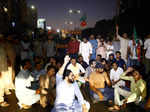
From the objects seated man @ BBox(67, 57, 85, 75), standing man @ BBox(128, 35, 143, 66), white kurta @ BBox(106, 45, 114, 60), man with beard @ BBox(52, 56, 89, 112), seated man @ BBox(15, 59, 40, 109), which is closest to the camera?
man with beard @ BBox(52, 56, 89, 112)

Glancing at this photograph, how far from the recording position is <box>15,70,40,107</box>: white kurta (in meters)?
5.05

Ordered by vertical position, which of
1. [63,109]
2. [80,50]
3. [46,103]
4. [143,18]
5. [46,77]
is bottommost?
[46,103]

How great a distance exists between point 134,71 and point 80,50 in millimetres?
4874

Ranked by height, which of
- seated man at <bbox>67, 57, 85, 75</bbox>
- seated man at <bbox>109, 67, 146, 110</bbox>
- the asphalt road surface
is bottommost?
the asphalt road surface

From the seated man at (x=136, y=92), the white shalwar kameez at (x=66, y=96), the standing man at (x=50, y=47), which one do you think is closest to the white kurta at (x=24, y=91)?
the white shalwar kameez at (x=66, y=96)

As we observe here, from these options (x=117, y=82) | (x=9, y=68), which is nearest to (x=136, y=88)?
(x=117, y=82)

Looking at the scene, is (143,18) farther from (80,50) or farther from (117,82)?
(117,82)

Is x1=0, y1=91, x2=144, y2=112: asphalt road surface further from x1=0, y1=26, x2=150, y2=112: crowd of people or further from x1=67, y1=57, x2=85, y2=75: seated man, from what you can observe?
x1=67, y1=57, x2=85, y2=75: seated man

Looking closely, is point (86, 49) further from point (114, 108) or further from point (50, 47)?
point (114, 108)

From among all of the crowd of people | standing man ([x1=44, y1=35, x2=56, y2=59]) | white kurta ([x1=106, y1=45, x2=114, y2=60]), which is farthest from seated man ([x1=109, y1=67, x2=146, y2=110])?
standing man ([x1=44, y1=35, x2=56, y2=59])

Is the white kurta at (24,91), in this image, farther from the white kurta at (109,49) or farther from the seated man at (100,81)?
the white kurta at (109,49)

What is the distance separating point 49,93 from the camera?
5137mm

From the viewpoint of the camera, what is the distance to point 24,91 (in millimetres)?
5062

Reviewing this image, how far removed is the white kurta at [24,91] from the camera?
5055mm
